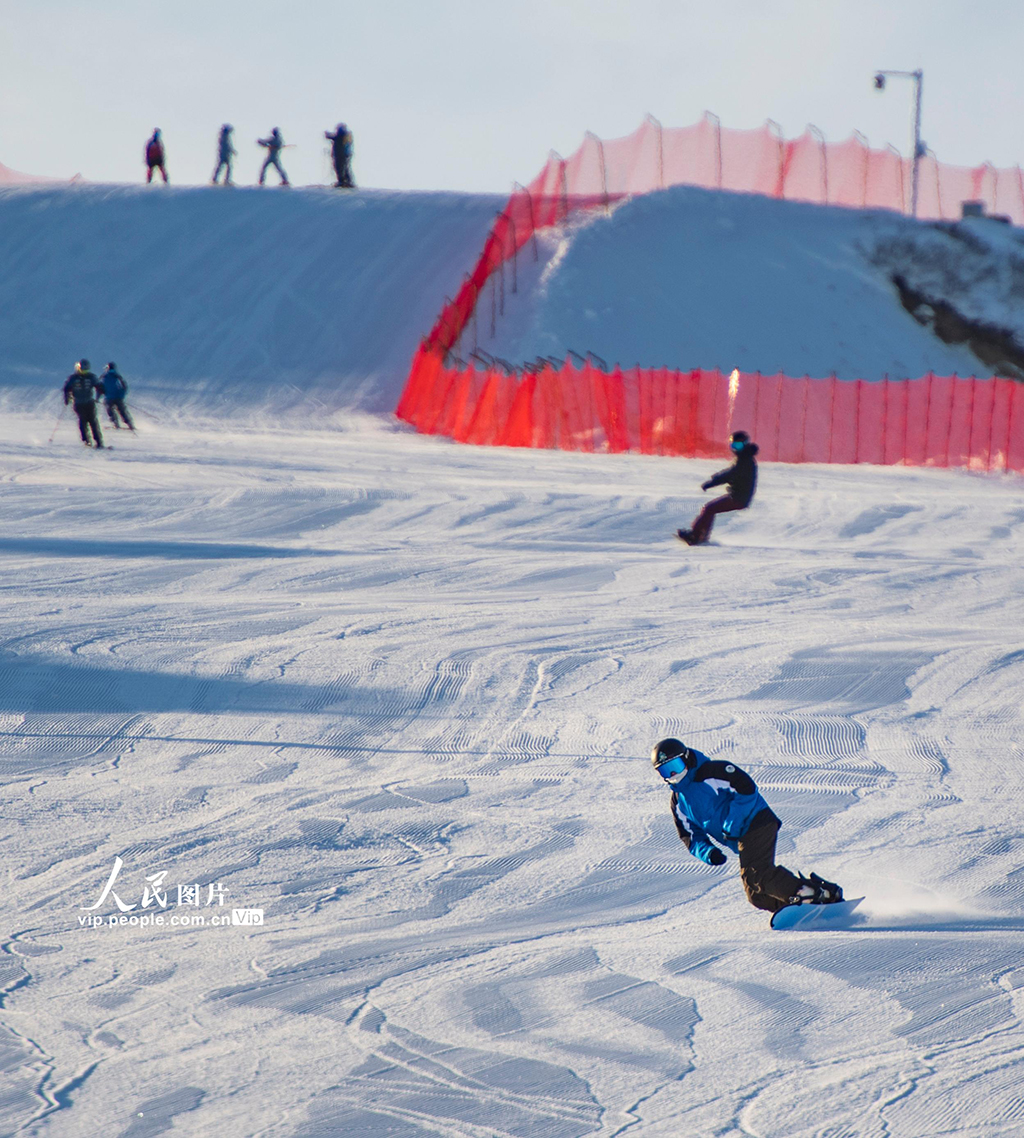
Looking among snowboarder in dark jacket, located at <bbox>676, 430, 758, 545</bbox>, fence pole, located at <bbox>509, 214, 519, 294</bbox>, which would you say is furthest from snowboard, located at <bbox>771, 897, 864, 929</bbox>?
fence pole, located at <bbox>509, 214, 519, 294</bbox>

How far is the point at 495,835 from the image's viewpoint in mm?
5969

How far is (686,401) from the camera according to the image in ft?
77.8

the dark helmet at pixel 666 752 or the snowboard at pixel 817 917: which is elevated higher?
the dark helmet at pixel 666 752

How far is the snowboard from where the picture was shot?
491 cm

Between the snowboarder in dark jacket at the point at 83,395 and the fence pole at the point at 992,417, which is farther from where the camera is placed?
the fence pole at the point at 992,417

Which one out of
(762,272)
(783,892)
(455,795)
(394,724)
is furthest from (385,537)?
(762,272)

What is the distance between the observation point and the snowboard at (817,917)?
4.91 meters

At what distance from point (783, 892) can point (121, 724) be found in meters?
4.06

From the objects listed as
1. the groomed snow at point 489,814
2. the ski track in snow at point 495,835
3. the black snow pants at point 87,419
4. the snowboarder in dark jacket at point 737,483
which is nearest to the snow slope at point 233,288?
Result: the black snow pants at point 87,419

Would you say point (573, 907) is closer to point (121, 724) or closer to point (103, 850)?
point (103, 850)

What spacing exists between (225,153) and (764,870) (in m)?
36.3

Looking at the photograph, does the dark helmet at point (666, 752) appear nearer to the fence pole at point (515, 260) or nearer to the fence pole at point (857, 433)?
the fence pole at point (857, 433)
